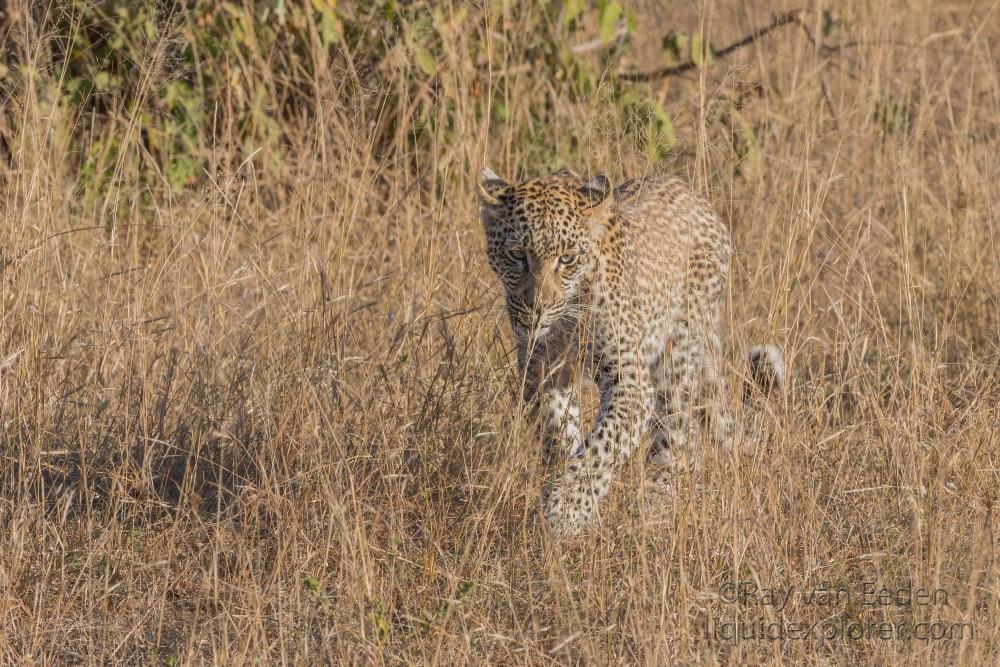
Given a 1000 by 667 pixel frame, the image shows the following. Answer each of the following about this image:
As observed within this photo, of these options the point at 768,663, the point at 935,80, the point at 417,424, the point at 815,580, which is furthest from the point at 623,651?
the point at 935,80

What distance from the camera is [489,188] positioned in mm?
4949

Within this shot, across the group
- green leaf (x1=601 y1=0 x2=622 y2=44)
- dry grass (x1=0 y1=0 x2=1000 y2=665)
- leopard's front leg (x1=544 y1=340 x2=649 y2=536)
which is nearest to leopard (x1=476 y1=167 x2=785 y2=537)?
leopard's front leg (x1=544 y1=340 x2=649 y2=536)

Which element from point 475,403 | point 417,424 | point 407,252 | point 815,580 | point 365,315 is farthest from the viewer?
point 407,252

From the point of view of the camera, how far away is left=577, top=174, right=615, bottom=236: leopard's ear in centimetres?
478

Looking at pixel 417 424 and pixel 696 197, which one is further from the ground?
pixel 696 197

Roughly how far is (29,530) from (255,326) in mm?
1148

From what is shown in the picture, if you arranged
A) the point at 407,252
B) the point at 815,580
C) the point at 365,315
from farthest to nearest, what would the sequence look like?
the point at 407,252
the point at 365,315
the point at 815,580

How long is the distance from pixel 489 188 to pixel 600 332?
0.61m

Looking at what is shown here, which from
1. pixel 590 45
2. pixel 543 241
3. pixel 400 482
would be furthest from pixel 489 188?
pixel 590 45

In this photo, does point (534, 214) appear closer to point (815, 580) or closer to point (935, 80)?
point (815, 580)

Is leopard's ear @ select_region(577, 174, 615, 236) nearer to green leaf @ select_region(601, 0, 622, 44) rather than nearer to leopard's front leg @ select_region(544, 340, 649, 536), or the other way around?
leopard's front leg @ select_region(544, 340, 649, 536)

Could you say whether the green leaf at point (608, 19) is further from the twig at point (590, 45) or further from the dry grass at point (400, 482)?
the dry grass at point (400, 482)

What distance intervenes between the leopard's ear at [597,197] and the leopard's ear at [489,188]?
0.27m

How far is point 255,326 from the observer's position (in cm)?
513
